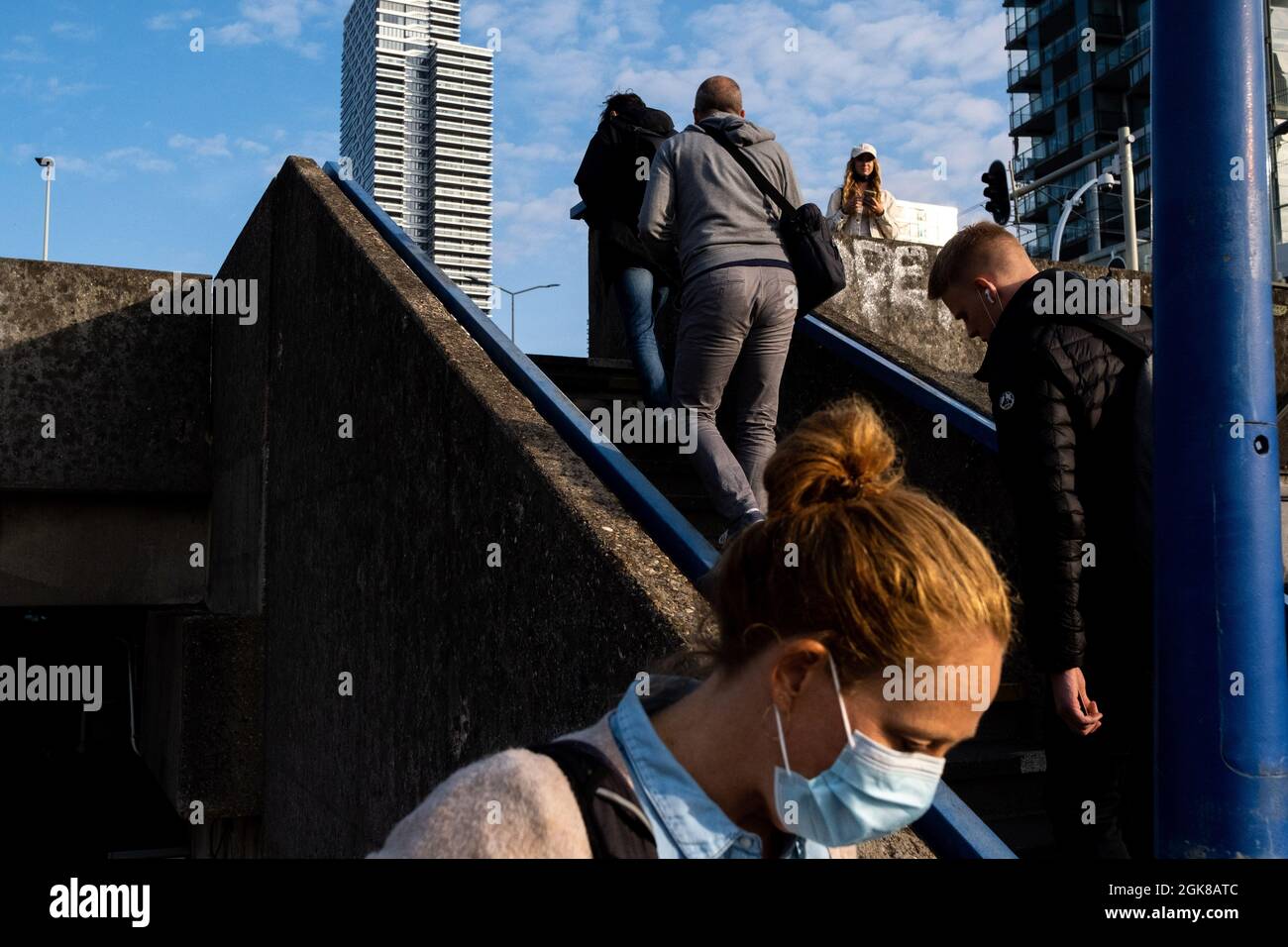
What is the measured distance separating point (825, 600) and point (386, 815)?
3.21 m

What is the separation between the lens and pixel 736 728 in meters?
1.46

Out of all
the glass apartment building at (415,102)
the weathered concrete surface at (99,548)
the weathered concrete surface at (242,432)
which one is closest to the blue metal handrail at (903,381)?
the weathered concrete surface at (242,432)

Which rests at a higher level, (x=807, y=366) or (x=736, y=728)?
(x=807, y=366)

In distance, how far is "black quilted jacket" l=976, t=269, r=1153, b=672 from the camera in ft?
8.90

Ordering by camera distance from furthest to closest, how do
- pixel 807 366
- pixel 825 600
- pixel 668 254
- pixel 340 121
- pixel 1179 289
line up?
pixel 340 121 → pixel 807 366 → pixel 668 254 → pixel 1179 289 → pixel 825 600

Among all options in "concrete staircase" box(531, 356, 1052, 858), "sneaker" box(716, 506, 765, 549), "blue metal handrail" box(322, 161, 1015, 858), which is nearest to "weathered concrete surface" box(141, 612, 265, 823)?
"blue metal handrail" box(322, 161, 1015, 858)

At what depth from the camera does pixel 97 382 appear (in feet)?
25.0

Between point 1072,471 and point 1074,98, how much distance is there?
214 feet

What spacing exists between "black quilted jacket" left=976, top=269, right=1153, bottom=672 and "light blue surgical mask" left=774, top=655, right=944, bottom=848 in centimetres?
129

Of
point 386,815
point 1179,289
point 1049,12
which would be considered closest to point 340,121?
point 386,815

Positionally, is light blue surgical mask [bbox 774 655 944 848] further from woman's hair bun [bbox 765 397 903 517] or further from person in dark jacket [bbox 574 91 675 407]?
person in dark jacket [bbox 574 91 675 407]

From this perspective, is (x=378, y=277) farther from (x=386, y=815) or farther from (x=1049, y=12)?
(x=1049, y=12)

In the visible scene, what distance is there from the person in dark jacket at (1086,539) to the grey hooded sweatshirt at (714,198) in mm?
1599
